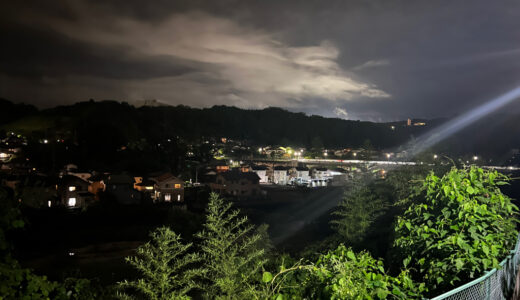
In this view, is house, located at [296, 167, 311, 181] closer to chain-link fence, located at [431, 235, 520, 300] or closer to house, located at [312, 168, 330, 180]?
house, located at [312, 168, 330, 180]

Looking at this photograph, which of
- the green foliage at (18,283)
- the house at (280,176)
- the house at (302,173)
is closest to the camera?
the green foliage at (18,283)

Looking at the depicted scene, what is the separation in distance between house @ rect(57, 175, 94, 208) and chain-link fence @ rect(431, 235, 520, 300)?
98.2ft

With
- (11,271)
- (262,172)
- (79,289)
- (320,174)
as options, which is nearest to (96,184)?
(262,172)

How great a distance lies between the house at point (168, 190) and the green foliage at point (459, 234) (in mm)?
30468

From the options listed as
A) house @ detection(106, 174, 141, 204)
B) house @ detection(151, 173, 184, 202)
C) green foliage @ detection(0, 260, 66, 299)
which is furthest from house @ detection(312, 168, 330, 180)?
green foliage @ detection(0, 260, 66, 299)

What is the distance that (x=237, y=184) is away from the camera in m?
37.7

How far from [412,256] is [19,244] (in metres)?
23.6

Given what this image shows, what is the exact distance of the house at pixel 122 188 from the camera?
2988 cm

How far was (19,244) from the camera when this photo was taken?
19578 millimetres

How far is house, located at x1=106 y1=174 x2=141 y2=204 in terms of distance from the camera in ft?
98.0

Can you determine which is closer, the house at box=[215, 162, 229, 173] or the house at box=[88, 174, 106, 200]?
the house at box=[88, 174, 106, 200]

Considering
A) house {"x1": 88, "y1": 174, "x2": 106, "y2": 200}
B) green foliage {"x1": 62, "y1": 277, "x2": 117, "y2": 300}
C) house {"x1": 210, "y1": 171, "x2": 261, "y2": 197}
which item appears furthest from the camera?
house {"x1": 210, "y1": 171, "x2": 261, "y2": 197}

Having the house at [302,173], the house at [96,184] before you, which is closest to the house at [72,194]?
the house at [96,184]

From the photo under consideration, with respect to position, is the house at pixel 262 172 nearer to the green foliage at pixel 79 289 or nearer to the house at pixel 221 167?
the house at pixel 221 167
